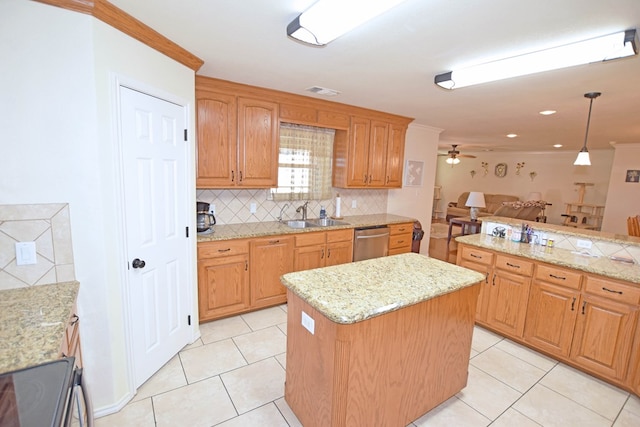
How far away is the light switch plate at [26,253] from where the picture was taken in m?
1.58

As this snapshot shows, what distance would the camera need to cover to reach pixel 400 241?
4.43 meters

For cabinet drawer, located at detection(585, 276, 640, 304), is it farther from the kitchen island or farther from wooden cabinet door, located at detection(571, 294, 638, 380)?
the kitchen island

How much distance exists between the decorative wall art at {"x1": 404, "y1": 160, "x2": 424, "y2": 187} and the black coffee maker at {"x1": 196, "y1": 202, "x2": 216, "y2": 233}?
133 inches

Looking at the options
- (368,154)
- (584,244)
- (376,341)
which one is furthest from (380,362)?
(368,154)

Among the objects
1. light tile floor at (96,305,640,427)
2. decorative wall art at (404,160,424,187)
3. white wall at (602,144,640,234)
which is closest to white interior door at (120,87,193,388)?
light tile floor at (96,305,640,427)

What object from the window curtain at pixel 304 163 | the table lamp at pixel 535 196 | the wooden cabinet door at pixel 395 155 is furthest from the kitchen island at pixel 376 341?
the table lamp at pixel 535 196

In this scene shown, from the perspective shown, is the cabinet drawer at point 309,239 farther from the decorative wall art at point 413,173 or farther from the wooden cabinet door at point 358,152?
the decorative wall art at point 413,173

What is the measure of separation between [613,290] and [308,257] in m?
2.69

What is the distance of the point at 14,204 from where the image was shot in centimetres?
155

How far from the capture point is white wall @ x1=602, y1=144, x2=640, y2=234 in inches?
254

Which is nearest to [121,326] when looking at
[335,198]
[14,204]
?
[14,204]

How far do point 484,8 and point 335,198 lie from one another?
3.07 metres

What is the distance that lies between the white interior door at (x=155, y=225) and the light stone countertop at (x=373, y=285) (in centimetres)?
105

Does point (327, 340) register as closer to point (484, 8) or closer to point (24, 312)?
point (24, 312)
